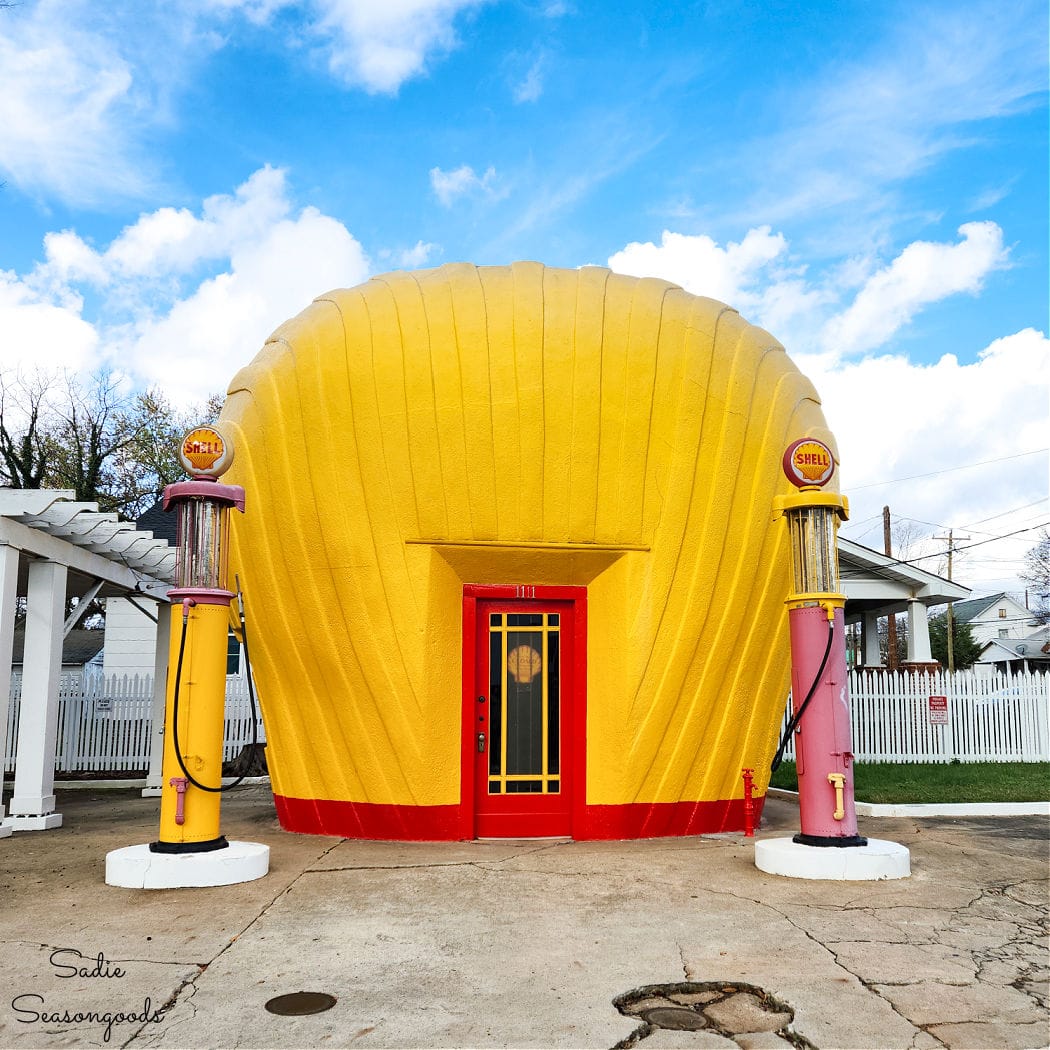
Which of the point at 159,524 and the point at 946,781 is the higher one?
the point at 159,524

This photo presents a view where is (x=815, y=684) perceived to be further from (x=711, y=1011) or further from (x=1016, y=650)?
(x=1016, y=650)

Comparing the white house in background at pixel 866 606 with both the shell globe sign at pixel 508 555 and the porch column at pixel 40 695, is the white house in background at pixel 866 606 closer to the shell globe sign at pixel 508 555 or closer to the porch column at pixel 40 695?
the porch column at pixel 40 695

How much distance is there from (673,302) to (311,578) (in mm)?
4058

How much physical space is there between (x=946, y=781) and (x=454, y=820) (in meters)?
8.96

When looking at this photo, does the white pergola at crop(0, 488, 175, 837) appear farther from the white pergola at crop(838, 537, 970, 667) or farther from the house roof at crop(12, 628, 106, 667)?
the house roof at crop(12, 628, 106, 667)

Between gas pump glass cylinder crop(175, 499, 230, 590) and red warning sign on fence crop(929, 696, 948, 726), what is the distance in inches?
537

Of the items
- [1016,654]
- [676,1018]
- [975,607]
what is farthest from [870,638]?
[975,607]

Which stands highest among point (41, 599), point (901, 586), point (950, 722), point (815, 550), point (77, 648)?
point (901, 586)

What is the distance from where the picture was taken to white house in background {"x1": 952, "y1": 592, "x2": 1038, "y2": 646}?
6344 centimetres

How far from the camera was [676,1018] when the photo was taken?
159 inches

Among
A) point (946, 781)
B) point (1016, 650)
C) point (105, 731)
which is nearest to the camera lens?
point (946, 781)

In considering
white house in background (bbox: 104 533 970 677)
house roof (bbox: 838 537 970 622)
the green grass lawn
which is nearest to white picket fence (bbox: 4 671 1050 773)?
the green grass lawn

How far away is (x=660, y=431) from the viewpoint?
8344 millimetres

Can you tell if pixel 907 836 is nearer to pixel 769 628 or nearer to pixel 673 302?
pixel 769 628
